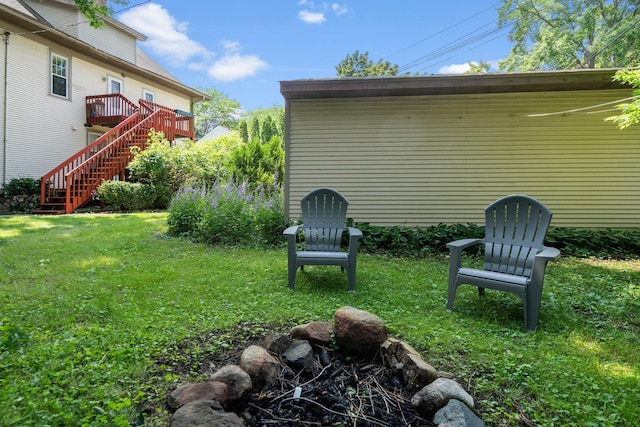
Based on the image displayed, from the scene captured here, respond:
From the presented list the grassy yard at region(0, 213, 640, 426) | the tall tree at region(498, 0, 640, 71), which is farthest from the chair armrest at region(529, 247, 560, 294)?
the tall tree at region(498, 0, 640, 71)

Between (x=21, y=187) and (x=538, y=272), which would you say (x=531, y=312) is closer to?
(x=538, y=272)

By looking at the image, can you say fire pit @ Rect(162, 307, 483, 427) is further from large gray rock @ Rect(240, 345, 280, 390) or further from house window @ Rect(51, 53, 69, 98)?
house window @ Rect(51, 53, 69, 98)

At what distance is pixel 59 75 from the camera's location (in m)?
11.7

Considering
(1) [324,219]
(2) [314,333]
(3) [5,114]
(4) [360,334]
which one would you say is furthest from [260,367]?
(3) [5,114]

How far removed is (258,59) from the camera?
72500 mm

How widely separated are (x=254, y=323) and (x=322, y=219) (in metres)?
1.84

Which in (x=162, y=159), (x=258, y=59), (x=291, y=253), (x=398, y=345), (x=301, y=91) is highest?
(x=258, y=59)

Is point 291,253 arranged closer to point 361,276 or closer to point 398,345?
point 361,276

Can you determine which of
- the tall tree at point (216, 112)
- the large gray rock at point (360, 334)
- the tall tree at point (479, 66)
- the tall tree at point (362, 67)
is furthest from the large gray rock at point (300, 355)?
the tall tree at point (216, 112)

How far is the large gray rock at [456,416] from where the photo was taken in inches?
63.9

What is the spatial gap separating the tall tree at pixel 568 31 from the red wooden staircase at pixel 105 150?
18.8m

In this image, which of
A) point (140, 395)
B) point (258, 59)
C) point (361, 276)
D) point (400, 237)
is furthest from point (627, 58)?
point (258, 59)

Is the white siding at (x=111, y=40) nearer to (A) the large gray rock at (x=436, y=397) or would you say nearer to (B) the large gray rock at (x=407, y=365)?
(B) the large gray rock at (x=407, y=365)

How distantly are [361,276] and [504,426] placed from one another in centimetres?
262
